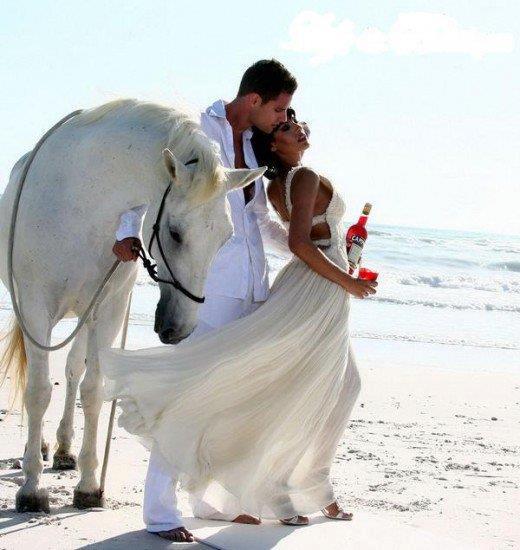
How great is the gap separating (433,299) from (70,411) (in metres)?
13.7

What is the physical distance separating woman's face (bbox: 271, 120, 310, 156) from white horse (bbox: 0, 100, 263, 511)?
454 millimetres

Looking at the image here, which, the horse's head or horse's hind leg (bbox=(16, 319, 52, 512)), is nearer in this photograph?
the horse's head

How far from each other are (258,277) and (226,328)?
30cm

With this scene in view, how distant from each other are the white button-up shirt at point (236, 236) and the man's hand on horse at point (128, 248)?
0.08 metres

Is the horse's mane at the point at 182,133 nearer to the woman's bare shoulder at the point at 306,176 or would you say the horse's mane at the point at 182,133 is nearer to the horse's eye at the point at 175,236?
the horse's eye at the point at 175,236

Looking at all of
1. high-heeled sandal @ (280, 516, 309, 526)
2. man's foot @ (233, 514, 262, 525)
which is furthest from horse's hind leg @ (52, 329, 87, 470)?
high-heeled sandal @ (280, 516, 309, 526)

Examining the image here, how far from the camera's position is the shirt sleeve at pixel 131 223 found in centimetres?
380

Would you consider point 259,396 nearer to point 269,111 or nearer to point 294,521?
point 294,521

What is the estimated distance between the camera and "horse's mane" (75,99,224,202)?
3.48 meters

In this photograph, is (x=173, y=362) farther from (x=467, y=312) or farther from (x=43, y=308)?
(x=467, y=312)

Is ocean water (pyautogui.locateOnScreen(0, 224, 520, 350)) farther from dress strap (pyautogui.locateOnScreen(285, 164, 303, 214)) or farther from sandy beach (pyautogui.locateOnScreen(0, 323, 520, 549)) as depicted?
dress strap (pyautogui.locateOnScreen(285, 164, 303, 214))

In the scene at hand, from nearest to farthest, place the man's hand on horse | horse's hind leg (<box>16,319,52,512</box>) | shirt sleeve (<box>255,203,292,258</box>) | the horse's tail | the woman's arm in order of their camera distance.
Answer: the man's hand on horse, the woman's arm, horse's hind leg (<box>16,319,52,512</box>), shirt sleeve (<box>255,203,292,258</box>), the horse's tail

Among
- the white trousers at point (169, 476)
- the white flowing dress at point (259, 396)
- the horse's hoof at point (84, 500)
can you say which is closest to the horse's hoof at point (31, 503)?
the horse's hoof at point (84, 500)

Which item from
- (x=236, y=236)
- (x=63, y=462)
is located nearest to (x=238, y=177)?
(x=236, y=236)
